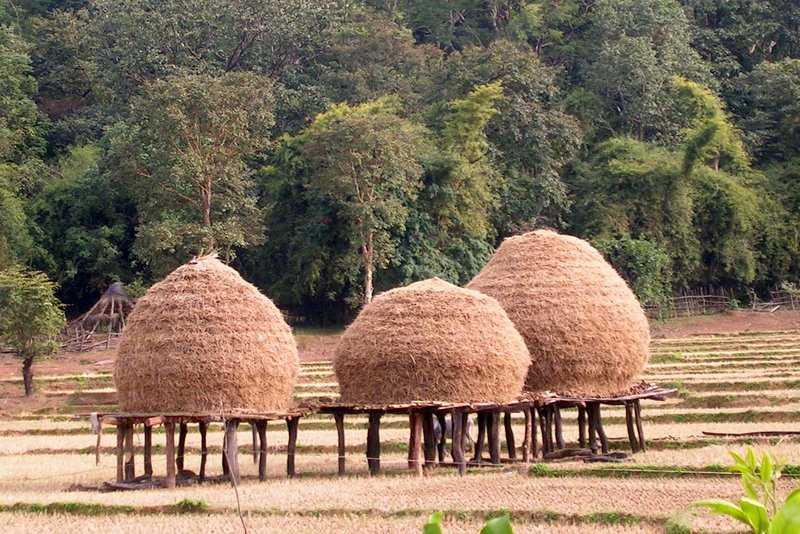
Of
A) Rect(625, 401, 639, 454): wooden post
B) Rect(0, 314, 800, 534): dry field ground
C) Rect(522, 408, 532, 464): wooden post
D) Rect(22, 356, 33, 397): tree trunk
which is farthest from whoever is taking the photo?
Rect(22, 356, 33, 397): tree trunk

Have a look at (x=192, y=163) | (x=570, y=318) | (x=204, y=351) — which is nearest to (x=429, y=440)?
(x=570, y=318)

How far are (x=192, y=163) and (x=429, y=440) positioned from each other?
21226 millimetres

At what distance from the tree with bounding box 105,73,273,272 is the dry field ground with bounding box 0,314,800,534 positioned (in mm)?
7495

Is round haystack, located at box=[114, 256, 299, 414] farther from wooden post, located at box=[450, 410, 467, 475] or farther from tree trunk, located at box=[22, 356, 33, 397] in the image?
tree trunk, located at box=[22, 356, 33, 397]

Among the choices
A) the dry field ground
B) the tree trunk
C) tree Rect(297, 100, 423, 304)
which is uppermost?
tree Rect(297, 100, 423, 304)

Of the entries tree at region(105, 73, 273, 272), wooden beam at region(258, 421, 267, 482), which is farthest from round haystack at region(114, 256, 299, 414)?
tree at region(105, 73, 273, 272)

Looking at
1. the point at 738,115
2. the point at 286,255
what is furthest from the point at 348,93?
the point at 738,115

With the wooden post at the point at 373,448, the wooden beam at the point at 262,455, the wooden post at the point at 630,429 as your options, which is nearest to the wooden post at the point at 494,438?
the wooden post at the point at 373,448

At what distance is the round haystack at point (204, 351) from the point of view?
17438 millimetres

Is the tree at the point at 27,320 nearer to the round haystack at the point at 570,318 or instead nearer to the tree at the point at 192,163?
the tree at the point at 192,163

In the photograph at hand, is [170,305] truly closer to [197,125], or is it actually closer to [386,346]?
[386,346]

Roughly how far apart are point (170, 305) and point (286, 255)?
85.0 ft

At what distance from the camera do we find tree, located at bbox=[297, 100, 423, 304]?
3909 cm

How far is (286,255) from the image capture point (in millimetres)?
43781
